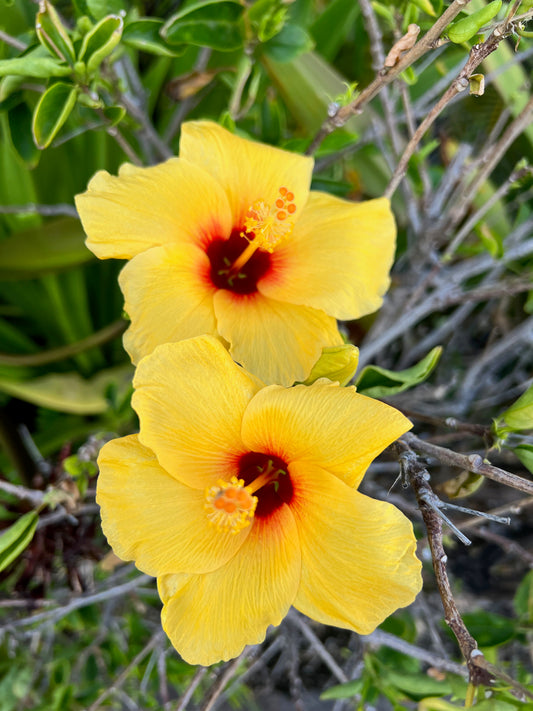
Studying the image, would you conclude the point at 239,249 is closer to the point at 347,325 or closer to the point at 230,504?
the point at 230,504

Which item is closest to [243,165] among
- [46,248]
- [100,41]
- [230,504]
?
[100,41]

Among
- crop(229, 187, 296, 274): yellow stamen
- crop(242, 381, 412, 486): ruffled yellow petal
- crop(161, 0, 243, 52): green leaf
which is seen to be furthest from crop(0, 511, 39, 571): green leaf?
crop(161, 0, 243, 52): green leaf

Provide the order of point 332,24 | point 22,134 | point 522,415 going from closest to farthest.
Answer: point 522,415, point 22,134, point 332,24

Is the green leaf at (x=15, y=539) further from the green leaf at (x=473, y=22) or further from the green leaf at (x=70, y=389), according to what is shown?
the green leaf at (x=473, y=22)

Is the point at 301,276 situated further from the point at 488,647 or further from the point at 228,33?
the point at 488,647

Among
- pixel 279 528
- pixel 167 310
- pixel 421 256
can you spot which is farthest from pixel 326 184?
pixel 279 528

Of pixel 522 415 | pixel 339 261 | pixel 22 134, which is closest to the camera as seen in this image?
pixel 522 415
